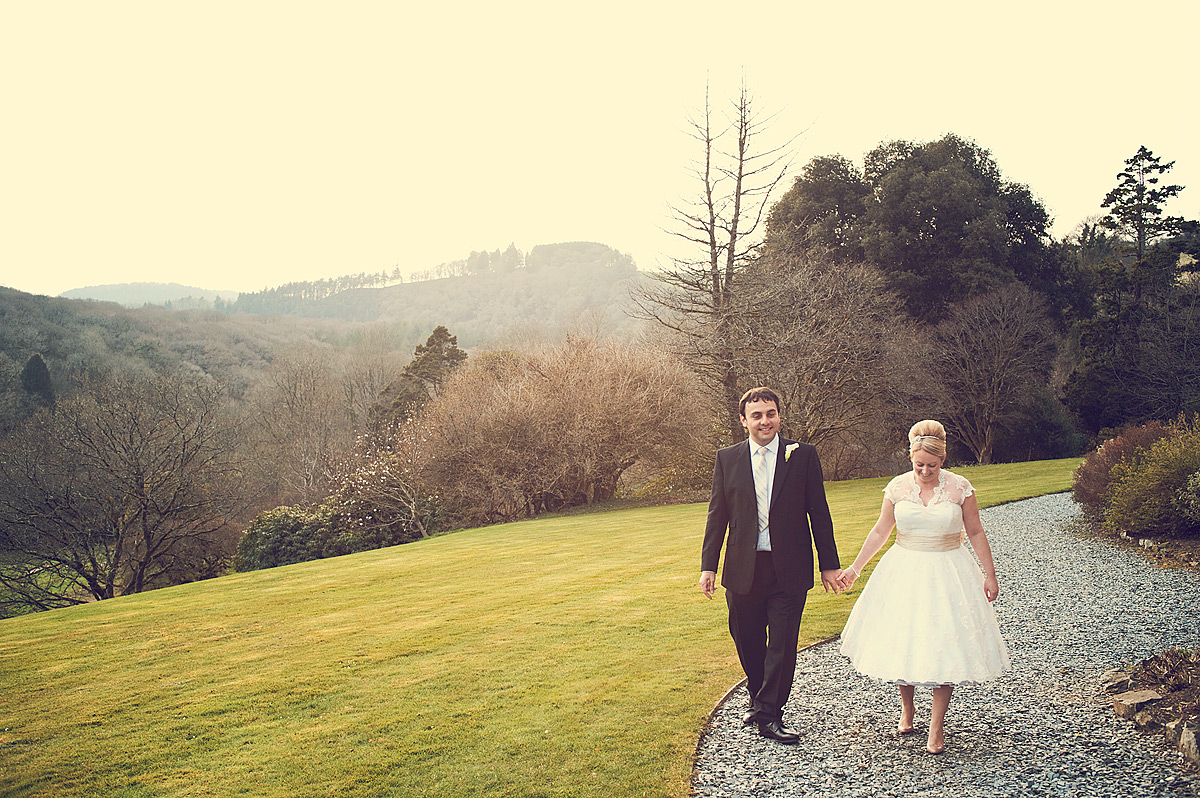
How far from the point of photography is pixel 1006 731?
414cm

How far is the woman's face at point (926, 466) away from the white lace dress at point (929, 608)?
0.16ft

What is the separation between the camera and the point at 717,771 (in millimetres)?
3924

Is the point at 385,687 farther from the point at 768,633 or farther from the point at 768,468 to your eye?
the point at 768,468

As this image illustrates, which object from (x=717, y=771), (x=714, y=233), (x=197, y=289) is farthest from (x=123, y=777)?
(x=197, y=289)

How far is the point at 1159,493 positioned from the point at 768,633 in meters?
7.68

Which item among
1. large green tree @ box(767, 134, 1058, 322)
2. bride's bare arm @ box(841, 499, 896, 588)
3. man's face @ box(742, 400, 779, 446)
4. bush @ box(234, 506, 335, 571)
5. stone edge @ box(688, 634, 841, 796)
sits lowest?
bush @ box(234, 506, 335, 571)

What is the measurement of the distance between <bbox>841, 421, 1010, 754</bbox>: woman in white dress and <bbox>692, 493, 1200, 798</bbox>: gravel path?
33cm

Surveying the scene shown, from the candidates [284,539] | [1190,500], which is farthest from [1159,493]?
[284,539]

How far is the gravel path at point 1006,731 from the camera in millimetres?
3576

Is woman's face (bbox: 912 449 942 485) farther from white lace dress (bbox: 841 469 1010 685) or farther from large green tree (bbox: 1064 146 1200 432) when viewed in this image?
large green tree (bbox: 1064 146 1200 432)

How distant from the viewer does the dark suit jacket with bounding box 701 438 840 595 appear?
405 cm

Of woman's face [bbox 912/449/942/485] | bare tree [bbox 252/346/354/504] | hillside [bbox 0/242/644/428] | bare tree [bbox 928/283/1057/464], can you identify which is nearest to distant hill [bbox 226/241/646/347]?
hillside [bbox 0/242/644/428]

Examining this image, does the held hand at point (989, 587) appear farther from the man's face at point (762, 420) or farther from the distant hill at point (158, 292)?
the distant hill at point (158, 292)

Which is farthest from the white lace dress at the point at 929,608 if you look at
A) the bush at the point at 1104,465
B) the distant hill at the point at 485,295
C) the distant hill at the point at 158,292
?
the distant hill at the point at 158,292
